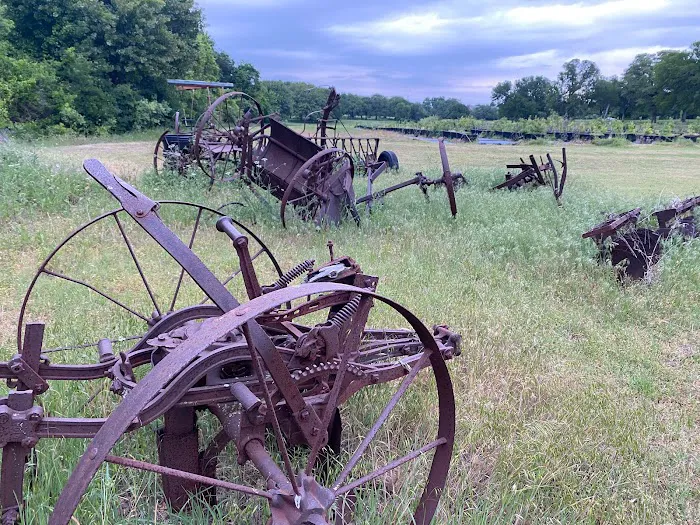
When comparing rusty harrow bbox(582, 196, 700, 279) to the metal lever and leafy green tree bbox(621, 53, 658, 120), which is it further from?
leafy green tree bbox(621, 53, 658, 120)

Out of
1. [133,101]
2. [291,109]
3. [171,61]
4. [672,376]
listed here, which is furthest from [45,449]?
[171,61]

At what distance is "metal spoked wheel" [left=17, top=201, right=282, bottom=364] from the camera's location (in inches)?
107

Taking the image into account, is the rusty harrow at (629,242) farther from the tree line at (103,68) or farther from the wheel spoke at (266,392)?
the tree line at (103,68)

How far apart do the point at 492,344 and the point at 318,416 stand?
1804mm

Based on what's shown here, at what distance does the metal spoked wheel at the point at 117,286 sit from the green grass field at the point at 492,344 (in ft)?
0.11

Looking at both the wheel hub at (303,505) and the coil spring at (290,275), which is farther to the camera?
the coil spring at (290,275)

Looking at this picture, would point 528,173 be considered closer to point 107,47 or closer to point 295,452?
point 295,452

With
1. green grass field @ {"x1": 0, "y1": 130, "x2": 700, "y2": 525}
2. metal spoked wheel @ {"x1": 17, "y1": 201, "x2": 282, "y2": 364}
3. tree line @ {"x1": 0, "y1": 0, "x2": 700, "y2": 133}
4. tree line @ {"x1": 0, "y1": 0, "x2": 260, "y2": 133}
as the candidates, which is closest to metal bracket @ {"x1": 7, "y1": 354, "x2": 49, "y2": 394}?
green grass field @ {"x1": 0, "y1": 130, "x2": 700, "y2": 525}

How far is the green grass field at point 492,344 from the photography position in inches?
82.5

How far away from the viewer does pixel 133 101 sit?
24.8m

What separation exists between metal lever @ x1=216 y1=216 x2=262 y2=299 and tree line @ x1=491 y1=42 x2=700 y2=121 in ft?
81.9

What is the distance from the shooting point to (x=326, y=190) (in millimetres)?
6102

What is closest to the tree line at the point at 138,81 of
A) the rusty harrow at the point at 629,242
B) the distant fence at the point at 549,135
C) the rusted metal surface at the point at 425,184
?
the distant fence at the point at 549,135

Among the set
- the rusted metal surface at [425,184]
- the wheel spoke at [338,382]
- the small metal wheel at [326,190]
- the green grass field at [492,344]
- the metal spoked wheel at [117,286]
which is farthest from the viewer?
the rusted metal surface at [425,184]
